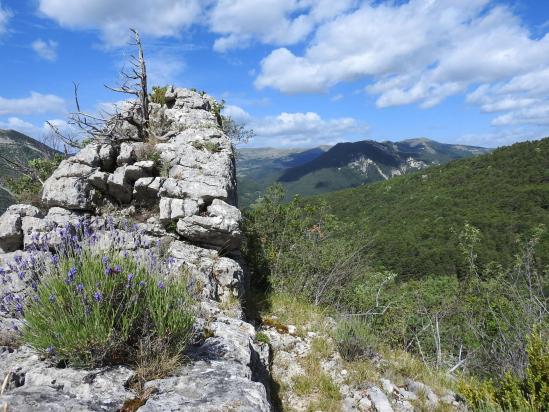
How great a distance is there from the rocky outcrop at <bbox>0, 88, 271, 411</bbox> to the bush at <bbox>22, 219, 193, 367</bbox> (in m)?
0.20

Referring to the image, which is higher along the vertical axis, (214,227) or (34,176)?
(34,176)

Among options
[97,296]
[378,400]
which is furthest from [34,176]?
[378,400]

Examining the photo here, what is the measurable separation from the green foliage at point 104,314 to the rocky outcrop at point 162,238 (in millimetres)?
211

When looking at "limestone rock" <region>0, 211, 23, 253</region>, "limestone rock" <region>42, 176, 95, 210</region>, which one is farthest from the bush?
"limestone rock" <region>42, 176, 95, 210</region>

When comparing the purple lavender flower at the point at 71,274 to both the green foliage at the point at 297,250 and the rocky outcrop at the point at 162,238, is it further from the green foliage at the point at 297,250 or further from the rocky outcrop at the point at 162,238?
the green foliage at the point at 297,250

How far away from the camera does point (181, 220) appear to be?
7691 mm

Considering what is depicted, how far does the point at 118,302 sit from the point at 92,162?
20.5ft

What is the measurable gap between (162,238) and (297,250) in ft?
17.7

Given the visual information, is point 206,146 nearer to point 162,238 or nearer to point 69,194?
point 162,238

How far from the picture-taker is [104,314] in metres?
3.49

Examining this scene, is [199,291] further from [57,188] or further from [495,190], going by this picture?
[495,190]

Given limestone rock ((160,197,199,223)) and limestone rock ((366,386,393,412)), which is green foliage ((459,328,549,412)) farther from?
limestone rock ((160,197,199,223))

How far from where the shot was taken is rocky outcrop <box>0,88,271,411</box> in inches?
130

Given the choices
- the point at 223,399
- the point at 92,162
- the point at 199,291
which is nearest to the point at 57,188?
the point at 92,162
